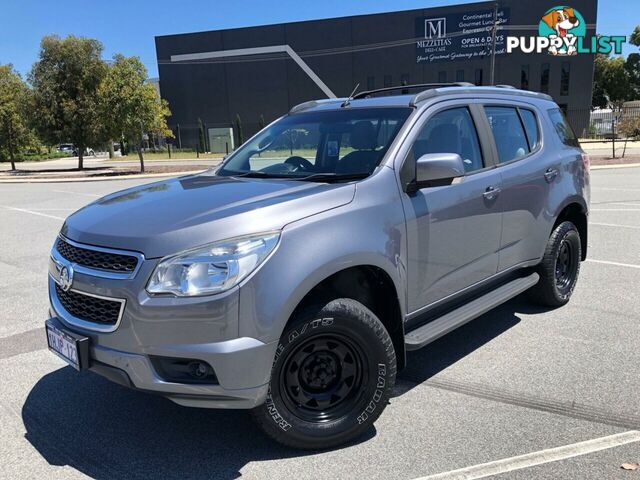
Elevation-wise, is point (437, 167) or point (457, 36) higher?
point (457, 36)

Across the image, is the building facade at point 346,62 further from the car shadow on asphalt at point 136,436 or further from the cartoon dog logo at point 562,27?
the car shadow on asphalt at point 136,436

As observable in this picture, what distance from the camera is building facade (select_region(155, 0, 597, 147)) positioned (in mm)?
48375

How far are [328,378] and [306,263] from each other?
2.45 feet

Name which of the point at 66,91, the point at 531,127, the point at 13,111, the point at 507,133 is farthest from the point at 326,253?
the point at 13,111

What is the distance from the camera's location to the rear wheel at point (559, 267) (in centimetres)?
499

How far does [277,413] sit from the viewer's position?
2828 mm

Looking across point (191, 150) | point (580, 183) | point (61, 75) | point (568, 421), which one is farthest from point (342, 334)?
point (191, 150)

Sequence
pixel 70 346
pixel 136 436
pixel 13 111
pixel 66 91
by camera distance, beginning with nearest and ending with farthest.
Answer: pixel 70 346, pixel 136 436, pixel 66 91, pixel 13 111

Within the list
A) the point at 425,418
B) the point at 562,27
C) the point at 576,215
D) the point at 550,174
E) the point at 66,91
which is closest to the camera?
the point at 425,418

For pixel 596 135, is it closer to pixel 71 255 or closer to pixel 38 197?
pixel 38 197

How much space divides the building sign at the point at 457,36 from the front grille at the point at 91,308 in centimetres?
5044

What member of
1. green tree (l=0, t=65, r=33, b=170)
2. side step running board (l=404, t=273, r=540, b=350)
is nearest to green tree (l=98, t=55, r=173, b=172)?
green tree (l=0, t=65, r=33, b=170)

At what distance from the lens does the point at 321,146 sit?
13.6 ft

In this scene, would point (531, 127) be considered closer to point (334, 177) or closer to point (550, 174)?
point (550, 174)
